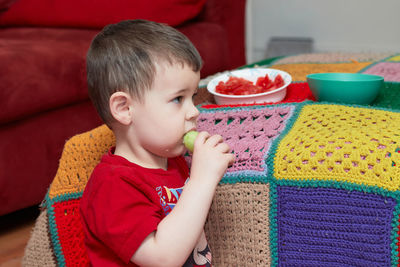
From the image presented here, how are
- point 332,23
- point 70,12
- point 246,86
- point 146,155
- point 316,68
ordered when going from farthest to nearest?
point 332,23
point 70,12
point 316,68
point 246,86
point 146,155

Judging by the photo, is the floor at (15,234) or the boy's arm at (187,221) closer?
the boy's arm at (187,221)

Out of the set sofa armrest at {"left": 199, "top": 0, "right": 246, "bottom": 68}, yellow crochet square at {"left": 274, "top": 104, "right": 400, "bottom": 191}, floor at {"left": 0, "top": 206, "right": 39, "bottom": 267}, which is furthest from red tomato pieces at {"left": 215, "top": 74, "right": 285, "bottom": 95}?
sofa armrest at {"left": 199, "top": 0, "right": 246, "bottom": 68}

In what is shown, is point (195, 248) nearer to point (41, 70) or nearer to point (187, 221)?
point (187, 221)

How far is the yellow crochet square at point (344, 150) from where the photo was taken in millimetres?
624

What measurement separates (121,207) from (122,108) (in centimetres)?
15

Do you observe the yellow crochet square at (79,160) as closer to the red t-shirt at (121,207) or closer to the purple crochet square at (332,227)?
the red t-shirt at (121,207)

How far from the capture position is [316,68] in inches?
53.4

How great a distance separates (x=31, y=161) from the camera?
47.1 inches

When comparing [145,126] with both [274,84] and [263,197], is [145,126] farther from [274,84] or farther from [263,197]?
[274,84]

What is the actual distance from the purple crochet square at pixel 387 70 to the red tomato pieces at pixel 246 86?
0.30 meters

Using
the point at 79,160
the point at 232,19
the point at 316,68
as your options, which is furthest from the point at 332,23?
the point at 79,160

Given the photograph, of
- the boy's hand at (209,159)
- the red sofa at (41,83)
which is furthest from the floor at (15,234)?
the boy's hand at (209,159)

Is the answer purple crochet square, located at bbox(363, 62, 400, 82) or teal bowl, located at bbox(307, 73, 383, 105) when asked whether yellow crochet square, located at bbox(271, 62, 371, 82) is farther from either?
teal bowl, located at bbox(307, 73, 383, 105)

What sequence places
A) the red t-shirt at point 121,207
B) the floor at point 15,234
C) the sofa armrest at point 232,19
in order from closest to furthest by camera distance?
the red t-shirt at point 121,207 → the floor at point 15,234 → the sofa armrest at point 232,19
